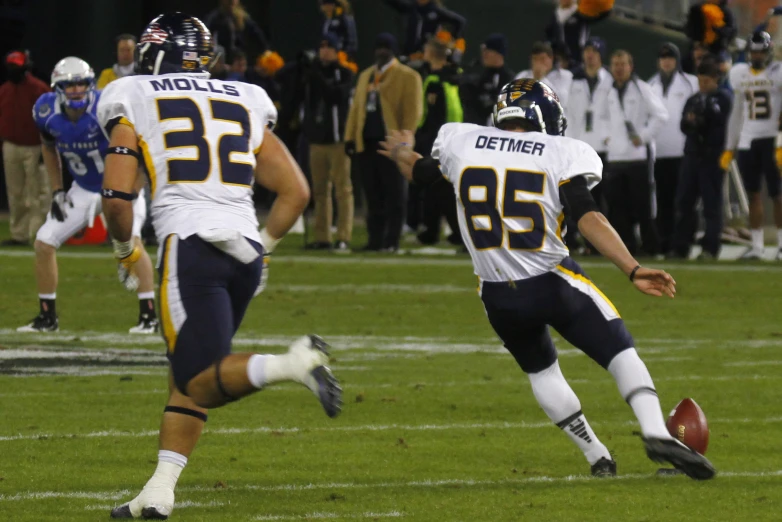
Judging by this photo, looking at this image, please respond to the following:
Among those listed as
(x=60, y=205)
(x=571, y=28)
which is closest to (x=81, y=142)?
(x=60, y=205)

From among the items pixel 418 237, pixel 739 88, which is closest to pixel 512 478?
pixel 739 88


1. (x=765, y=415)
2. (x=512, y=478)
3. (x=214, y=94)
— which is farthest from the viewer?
(x=765, y=415)

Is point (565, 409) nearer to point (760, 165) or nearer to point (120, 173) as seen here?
point (120, 173)

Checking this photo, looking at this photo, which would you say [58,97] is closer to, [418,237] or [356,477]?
[356,477]

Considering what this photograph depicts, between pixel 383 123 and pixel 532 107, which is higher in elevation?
pixel 532 107

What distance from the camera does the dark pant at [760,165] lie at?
15703 millimetres

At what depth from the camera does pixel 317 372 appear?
5027 mm

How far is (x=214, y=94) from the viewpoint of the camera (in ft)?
18.6

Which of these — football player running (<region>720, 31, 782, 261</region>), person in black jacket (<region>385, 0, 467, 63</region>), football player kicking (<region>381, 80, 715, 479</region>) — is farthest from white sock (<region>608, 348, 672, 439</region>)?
person in black jacket (<region>385, 0, 467, 63</region>)

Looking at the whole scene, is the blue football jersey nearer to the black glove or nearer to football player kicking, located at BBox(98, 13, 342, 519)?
the black glove

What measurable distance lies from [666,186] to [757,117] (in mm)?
1292

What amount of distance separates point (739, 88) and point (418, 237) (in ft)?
14.0

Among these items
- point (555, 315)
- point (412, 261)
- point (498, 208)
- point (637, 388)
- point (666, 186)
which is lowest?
point (412, 261)

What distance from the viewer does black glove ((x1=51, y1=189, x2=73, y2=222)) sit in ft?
36.6
